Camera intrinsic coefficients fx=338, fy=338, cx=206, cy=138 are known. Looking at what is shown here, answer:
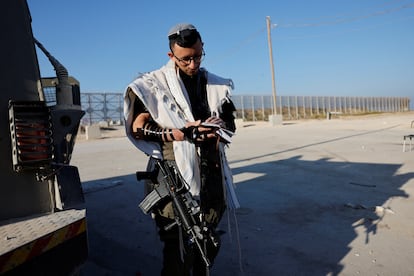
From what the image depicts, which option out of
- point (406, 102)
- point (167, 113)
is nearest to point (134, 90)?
point (167, 113)

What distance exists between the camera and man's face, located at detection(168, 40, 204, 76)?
2.02 m

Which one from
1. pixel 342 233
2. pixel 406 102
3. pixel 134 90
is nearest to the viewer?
pixel 134 90

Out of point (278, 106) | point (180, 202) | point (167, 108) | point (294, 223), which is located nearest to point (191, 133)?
Answer: point (167, 108)

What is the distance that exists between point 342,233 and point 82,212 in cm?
268

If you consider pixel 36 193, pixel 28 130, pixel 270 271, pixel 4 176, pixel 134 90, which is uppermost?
pixel 134 90

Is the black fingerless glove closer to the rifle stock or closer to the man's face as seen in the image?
the rifle stock

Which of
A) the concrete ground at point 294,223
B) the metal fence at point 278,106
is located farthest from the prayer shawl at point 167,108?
the metal fence at point 278,106

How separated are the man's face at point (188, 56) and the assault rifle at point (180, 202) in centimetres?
60

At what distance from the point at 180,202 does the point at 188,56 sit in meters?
0.88

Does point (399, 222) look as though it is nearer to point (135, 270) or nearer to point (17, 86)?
point (135, 270)

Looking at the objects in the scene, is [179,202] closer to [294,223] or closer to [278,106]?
[294,223]

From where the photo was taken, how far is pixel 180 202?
203 cm

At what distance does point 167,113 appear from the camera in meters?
1.99

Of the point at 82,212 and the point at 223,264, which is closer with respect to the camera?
→ the point at 82,212
